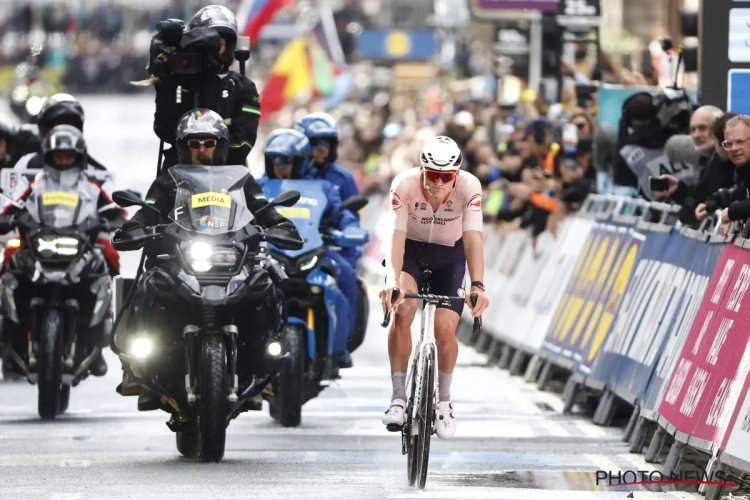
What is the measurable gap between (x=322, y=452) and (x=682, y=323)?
7.78 feet

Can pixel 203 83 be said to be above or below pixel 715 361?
above

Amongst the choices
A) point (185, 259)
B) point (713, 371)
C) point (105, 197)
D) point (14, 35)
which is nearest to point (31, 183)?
point (105, 197)

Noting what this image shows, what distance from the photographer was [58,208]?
1612 centimetres

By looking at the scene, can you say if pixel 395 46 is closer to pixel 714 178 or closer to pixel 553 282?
pixel 553 282

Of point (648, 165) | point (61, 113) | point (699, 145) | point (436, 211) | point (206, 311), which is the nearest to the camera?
point (436, 211)

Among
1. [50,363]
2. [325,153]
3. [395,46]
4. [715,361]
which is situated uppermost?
[325,153]

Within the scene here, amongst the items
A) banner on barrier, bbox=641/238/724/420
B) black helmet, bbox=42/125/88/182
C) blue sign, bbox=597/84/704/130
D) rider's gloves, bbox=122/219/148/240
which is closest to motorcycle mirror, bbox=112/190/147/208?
rider's gloves, bbox=122/219/148/240

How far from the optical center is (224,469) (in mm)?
12852

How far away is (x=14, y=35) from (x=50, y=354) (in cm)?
7842

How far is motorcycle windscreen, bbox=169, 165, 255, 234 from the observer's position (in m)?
13.3

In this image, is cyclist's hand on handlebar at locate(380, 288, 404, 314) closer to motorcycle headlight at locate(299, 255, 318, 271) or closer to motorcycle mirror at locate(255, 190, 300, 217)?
motorcycle mirror at locate(255, 190, 300, 217)

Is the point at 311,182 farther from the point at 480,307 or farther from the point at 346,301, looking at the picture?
the point at 480,307

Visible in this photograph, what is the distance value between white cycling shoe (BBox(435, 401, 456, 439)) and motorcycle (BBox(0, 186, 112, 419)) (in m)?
4.17

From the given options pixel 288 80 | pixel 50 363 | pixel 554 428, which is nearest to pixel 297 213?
pixel 50 363
